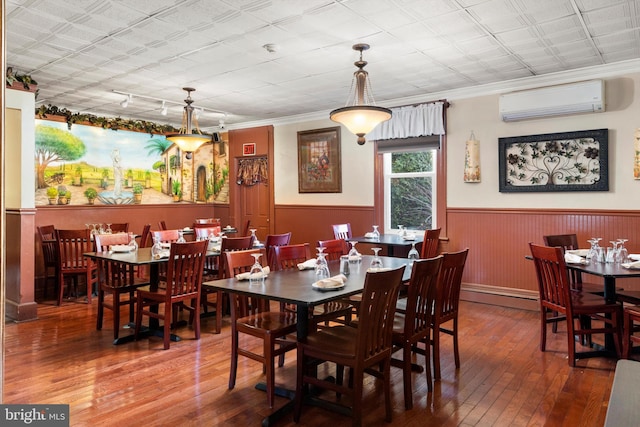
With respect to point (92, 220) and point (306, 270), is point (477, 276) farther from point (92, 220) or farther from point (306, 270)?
point (92, 220)

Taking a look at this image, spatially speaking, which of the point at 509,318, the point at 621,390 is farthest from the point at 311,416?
the point at 509,318

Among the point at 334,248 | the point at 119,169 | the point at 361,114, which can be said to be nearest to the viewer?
the point at 361,114

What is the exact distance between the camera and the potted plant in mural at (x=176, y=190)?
332 inches

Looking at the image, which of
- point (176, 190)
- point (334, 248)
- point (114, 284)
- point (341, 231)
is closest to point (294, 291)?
point (334, 248)

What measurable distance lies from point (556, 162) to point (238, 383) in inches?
172

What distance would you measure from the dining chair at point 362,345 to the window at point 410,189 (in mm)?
3851

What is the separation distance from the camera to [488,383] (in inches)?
127

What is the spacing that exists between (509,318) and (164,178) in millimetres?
6372

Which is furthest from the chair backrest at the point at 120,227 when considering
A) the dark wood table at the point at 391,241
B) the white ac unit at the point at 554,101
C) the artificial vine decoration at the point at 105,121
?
the white ac unit at the point at 554,101

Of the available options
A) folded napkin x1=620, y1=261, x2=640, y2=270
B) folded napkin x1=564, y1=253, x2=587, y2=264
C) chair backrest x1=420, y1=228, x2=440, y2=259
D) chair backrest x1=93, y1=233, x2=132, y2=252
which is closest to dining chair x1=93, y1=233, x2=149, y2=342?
chair backrest x1=93, y1=233, x2=132, y2=252

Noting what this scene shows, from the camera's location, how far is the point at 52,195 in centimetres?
673

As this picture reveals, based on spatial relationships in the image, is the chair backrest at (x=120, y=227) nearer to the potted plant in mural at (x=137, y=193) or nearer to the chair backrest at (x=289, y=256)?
the potted plant in mural at (x=137, y=193)

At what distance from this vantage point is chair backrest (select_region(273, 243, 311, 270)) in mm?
3652

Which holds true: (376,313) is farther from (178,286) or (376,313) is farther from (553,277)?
(178,286)
